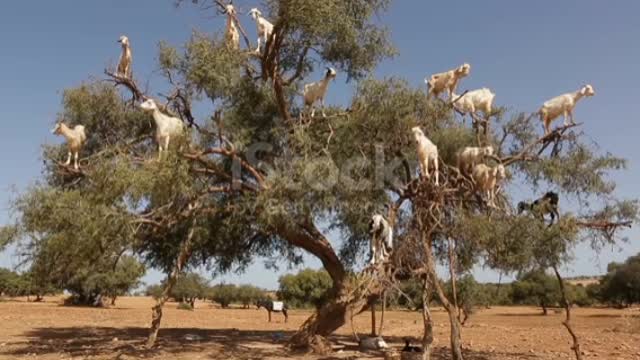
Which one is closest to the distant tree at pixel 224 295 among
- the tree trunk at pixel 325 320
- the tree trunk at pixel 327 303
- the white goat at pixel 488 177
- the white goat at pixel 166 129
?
the tree trunk at pixel 327 303

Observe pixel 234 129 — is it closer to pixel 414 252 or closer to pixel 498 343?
pixel 414 252

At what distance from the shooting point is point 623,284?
58375mm

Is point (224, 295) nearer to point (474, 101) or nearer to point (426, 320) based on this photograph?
point (474, 101)

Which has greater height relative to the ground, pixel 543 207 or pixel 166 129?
pixel 166 129

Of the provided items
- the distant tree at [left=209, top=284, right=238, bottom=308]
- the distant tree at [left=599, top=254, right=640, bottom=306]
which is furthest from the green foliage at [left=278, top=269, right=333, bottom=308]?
the distant tree at [left=599, top=254, right=640, bottom=306]

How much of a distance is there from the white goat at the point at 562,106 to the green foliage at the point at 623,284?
4728cm

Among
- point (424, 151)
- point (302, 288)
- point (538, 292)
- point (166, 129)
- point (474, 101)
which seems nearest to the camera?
point (424, 151)

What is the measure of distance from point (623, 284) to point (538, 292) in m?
8.18

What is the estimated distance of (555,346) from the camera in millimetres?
17812

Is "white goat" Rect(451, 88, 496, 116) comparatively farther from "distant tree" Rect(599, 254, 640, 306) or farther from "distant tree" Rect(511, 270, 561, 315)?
"distant tree" Rect(599, 254, 640, 306)

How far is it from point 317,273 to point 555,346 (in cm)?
4675

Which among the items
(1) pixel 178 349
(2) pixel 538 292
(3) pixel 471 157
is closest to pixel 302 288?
(2) pixel 538 292

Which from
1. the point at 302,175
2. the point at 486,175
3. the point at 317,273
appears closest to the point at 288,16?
Answer: the point at 302,175

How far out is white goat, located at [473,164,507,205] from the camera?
1245 cm
